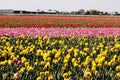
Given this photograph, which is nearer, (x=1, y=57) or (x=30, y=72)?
(x=30, y=72)

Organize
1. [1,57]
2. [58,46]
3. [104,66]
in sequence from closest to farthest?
[104,66], [1,57], [58,46]

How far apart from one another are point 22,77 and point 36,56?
9.46 ft

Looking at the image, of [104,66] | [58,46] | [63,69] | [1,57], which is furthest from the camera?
[58,46]

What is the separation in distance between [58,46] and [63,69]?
451 cm

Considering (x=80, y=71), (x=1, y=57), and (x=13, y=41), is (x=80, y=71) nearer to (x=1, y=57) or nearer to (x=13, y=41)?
(x=1, y=57)

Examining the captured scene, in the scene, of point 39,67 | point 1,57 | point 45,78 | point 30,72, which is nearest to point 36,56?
point 1,57

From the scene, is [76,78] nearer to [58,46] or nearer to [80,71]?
[80,71]

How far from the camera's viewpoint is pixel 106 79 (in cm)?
645

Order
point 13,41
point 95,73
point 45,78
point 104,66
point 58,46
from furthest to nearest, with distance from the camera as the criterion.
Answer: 1. point 13,41
2. point 58,46
3. point 104,66
4. point 95,73
5. point 45,78

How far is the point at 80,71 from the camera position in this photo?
23.2 feet

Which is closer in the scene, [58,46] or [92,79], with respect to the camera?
[92,79]

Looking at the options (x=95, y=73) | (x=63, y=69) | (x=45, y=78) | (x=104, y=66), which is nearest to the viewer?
Answer: (x=45, y=78)

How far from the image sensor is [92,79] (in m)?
6.16

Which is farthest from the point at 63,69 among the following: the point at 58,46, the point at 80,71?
the point at 58,46
